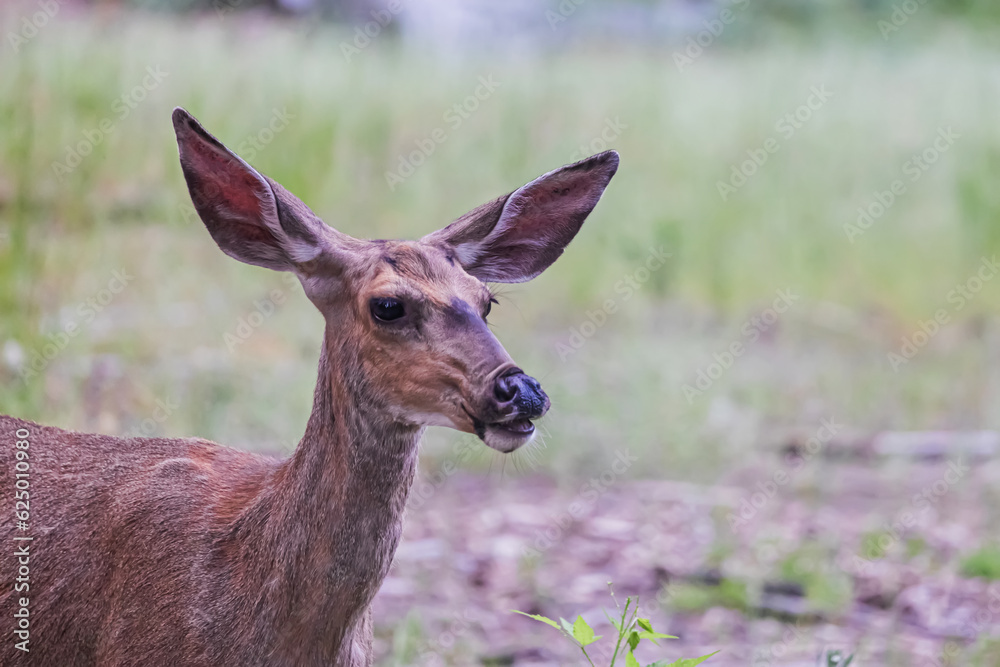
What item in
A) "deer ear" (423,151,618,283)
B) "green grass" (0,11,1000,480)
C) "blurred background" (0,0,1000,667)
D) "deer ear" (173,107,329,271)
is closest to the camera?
"deer ear" (173,107,329,271)

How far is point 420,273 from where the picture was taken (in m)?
2.98

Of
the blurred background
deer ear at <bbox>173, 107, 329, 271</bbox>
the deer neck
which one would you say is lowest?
the deer neck

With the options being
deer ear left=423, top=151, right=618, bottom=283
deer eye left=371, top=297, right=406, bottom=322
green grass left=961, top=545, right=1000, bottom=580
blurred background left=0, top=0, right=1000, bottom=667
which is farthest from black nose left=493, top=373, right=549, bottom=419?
green grass left=961, top=545, right=1000, bottom=580

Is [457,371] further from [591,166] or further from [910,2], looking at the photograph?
[910,2]

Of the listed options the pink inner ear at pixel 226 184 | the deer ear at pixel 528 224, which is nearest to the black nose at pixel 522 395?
the deer ear at pixel 528 224

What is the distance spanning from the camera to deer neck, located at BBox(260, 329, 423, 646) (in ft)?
9.50

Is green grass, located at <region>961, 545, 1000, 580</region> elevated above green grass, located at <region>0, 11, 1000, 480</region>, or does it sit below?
below

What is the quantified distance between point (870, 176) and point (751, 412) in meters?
3.74

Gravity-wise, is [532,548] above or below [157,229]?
below

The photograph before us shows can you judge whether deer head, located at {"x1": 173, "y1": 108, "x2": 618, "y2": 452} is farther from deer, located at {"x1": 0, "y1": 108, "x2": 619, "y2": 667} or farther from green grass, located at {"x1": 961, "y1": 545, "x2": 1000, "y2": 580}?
green grass, located at {"x1": 961, "y1": 545, "x2": 1000, "y2": 580}

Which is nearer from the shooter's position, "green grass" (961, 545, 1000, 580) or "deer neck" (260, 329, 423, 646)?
"deer neck" (260, 329, 423, 646)

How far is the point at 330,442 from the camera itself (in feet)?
9.81

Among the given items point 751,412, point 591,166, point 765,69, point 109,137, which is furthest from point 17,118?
point 765,69

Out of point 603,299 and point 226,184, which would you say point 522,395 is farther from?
point 603,299
